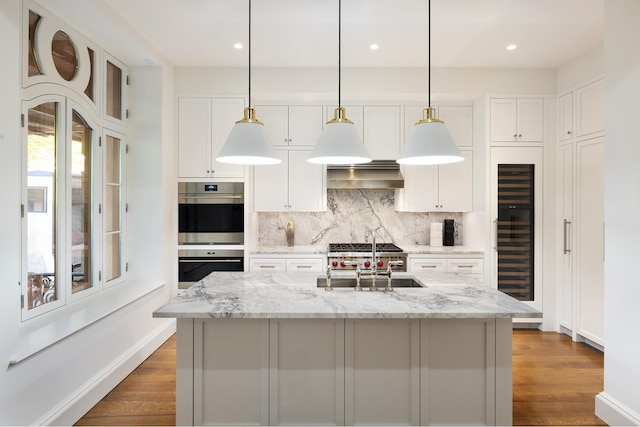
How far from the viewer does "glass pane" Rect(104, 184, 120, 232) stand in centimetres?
331

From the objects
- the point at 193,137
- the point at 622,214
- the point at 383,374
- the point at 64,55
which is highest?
the point at 64,55

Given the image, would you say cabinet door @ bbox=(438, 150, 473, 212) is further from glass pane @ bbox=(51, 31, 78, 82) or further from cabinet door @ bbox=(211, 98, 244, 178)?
glass pane @ bbox=(51, 31, 78, 82)

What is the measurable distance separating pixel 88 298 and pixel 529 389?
363 centimetres

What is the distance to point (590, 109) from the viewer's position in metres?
3.47

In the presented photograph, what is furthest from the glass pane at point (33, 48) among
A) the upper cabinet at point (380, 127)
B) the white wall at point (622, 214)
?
the white wall at point (622, 214)

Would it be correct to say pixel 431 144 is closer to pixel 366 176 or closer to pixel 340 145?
pixel 340 145

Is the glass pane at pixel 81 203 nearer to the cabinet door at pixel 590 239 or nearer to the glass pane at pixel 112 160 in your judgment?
the glass pane at pixel 112 160

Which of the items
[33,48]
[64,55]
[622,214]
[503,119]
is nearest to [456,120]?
[503,119]

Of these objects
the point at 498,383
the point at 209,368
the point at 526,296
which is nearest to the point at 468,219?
the point at 526,296

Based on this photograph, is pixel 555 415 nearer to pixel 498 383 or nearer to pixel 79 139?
pixel 498 383

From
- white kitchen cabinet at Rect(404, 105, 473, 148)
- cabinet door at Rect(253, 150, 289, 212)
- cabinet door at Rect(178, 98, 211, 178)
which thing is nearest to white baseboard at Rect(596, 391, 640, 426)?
white kitchen cabinet at Rect(404, 105, 473, 148)

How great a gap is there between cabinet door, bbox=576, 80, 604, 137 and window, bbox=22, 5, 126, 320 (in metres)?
4.60

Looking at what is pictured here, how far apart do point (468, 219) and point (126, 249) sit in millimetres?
3982

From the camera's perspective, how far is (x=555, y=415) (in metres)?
2.39
